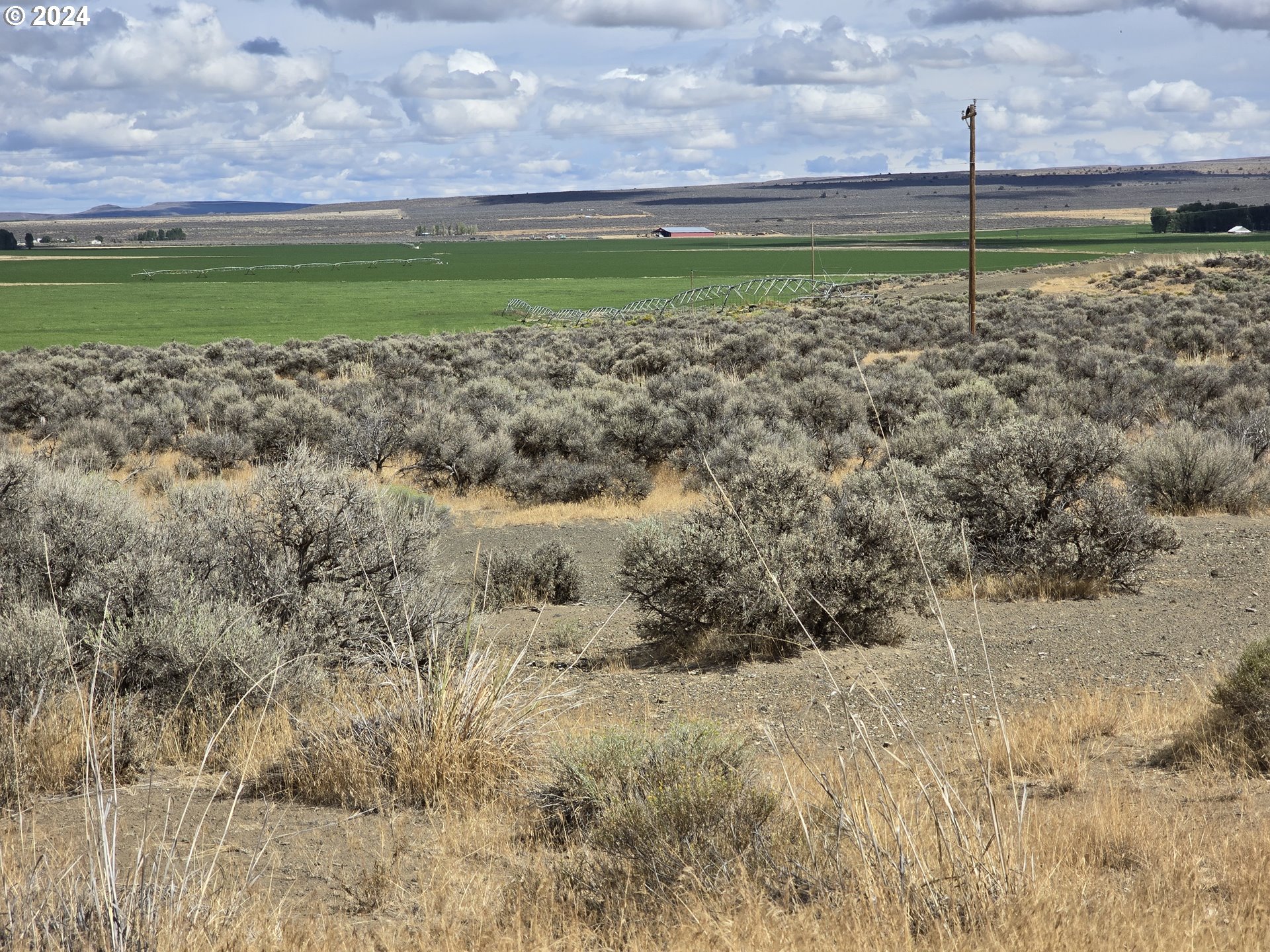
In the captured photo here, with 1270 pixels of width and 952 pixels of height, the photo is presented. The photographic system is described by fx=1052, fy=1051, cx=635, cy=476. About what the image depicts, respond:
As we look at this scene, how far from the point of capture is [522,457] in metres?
21.0

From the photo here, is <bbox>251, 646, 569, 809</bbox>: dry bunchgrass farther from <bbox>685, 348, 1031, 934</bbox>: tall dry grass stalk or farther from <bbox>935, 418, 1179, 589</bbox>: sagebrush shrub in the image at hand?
<bbox>935, 418, 1179, 589</bbox>: sagebrush shrub

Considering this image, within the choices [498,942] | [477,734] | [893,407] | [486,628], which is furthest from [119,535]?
[893,407]

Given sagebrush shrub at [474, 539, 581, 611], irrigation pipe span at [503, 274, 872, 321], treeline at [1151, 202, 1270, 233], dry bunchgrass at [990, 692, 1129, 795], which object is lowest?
sagebrush shrub at [474, 539, 581, 611]

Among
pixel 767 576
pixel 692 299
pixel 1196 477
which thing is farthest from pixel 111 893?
pixel 692 299

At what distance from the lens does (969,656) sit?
8812 mm

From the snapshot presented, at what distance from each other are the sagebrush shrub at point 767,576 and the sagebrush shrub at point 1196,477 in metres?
6.40

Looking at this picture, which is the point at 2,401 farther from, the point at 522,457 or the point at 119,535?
the point at 119,535

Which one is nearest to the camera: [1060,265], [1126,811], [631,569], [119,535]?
[1126,811]

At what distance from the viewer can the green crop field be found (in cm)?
6347

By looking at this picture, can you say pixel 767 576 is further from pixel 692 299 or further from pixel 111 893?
pixel 692 299

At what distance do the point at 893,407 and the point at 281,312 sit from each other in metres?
59.3

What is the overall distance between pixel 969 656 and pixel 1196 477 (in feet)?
26.2

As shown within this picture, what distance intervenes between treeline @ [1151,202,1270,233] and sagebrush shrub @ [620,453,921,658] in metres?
168

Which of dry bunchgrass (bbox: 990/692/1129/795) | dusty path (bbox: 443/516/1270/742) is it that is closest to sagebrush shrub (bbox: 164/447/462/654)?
dusty path (bbox: 443/516/1270/742)
